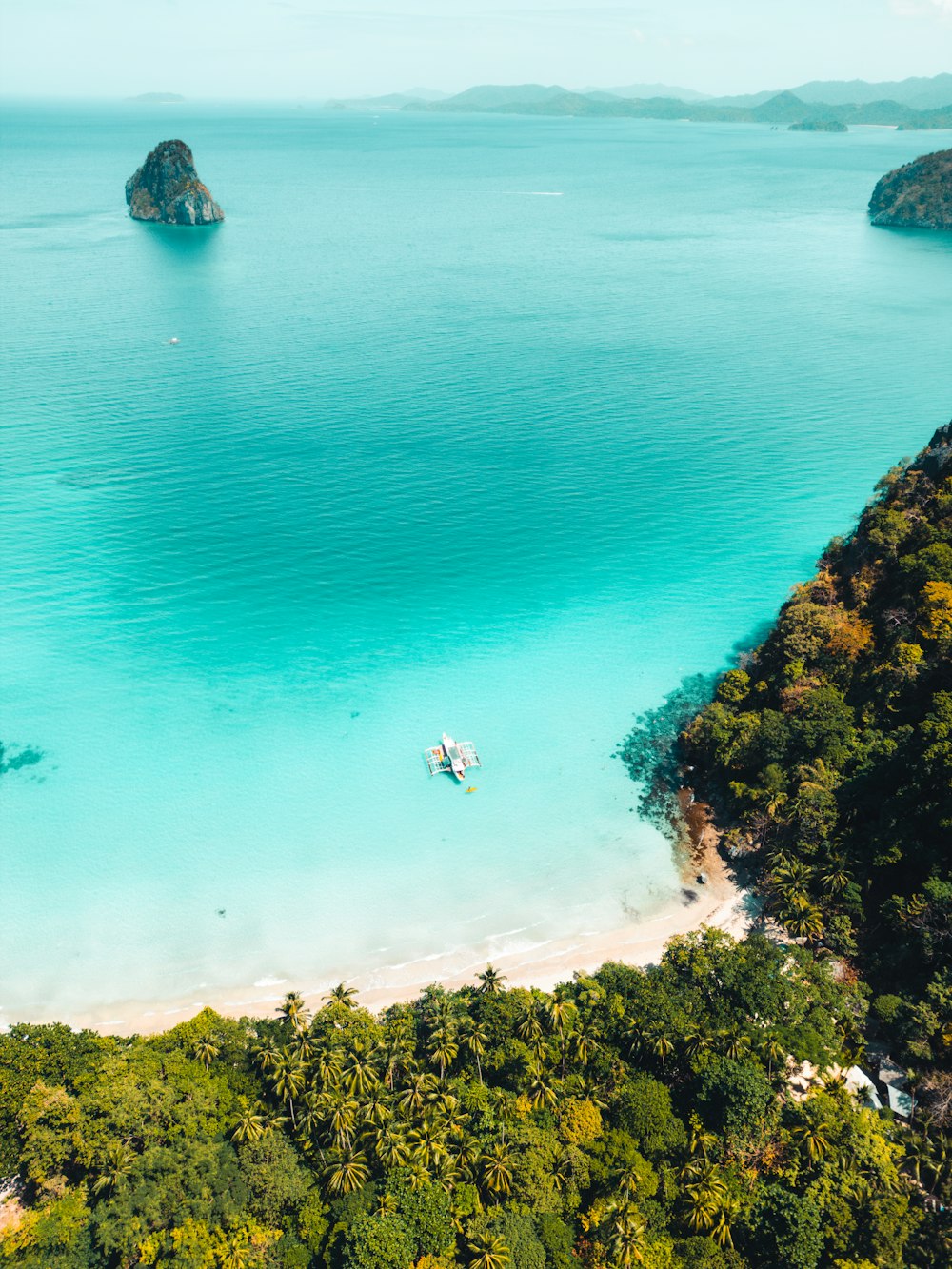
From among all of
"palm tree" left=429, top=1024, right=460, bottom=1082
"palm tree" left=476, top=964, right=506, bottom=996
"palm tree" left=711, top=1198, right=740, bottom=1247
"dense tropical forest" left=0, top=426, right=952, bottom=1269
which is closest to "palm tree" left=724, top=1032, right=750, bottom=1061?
"dense tropical forest" left=0, top=426, right=952, bottom=1269

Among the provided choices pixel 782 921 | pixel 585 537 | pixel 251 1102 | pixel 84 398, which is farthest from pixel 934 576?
pixel 84 398

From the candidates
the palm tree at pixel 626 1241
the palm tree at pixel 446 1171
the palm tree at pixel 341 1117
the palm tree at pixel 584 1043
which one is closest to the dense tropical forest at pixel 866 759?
the palm tree at pixel 584 1043

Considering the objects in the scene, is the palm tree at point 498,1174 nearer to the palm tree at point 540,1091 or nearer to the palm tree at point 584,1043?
the palm tree at point 540,1091

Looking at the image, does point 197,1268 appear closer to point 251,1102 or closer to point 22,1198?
point 251,1102

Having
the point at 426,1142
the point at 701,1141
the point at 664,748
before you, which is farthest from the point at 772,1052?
the point at 664,748

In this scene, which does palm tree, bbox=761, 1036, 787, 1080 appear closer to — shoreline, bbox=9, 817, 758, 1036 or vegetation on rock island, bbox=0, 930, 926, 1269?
vegetation on rock island, bbox=0, 930, 926, 1269
